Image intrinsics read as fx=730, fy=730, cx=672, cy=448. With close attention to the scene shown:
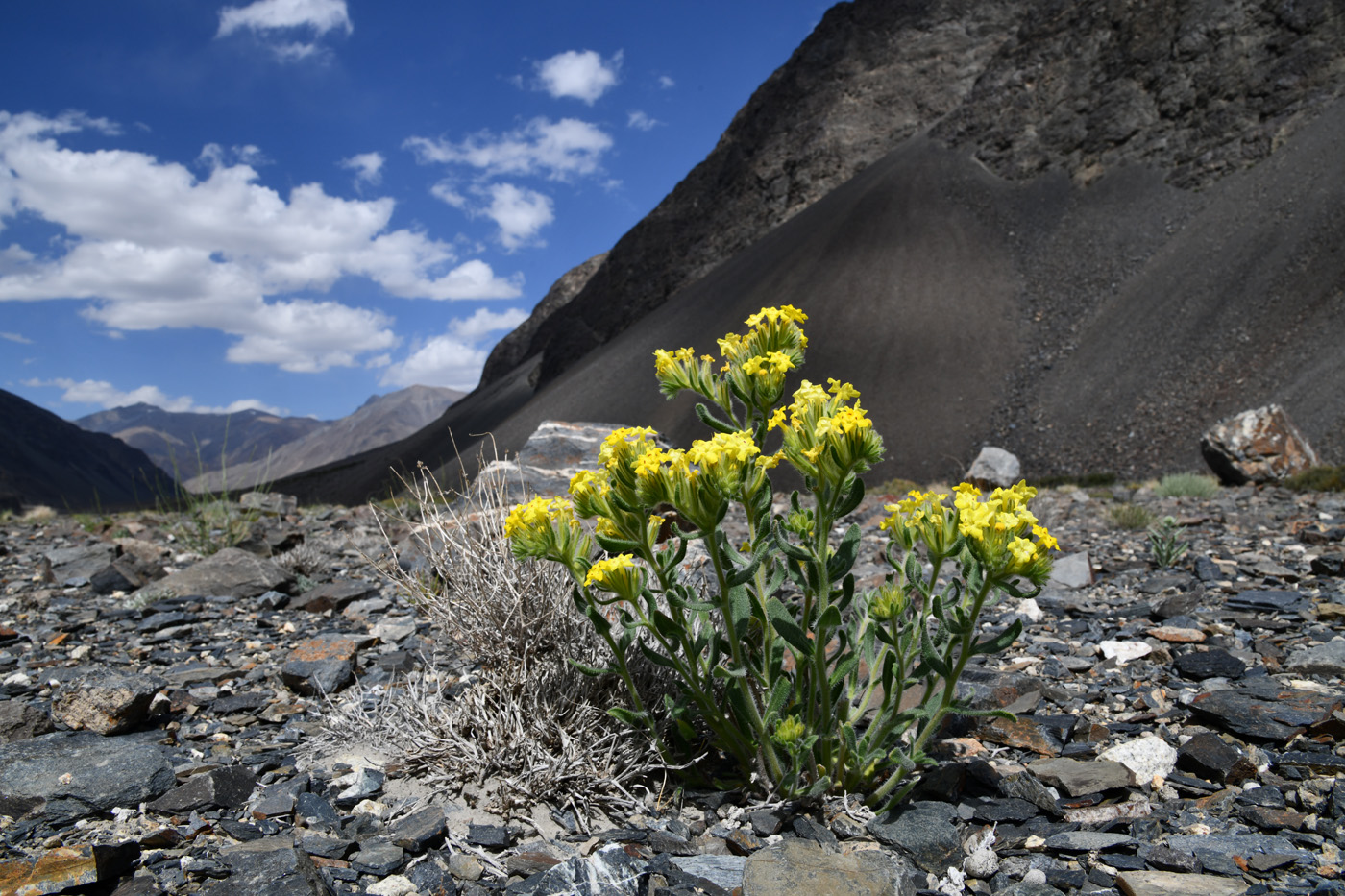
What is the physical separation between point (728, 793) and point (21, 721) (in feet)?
10.0

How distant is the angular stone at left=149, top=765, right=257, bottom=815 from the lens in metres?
2.62

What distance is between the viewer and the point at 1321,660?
3611 millimetres

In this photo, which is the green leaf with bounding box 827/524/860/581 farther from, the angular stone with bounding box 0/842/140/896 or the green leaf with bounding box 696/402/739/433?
the angular stone with bounding box 0/842/140/896

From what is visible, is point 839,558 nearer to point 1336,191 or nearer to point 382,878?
point 382,878

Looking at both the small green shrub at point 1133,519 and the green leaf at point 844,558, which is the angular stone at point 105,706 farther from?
the small green shrub at point 1133,519

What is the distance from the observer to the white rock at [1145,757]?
2.75 metres

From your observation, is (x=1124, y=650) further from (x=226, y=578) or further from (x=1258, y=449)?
(x=1258, y=449)

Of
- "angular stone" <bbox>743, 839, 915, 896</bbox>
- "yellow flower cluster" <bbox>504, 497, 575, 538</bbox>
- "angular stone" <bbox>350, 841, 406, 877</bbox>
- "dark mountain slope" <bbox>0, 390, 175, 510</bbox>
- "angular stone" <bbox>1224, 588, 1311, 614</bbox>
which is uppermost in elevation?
"dark mountain slope" <bbox>0, 390, 175, 510</bbox>

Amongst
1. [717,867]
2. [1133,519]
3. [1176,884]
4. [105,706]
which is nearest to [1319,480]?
[1133,519]

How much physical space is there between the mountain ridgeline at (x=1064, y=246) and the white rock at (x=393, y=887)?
21.6 metres

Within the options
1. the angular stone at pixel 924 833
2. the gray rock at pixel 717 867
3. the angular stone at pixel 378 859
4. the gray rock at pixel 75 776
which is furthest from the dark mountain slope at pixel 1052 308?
the angular stone at pixel 378 859

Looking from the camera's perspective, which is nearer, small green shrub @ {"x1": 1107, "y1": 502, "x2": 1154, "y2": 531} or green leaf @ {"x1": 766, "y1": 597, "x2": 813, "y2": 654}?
green leaf @ {"x1": 766, "y1": 597, "x2": 813, "y2": 654}

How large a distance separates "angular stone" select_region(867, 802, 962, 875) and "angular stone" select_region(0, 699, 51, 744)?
138 inches

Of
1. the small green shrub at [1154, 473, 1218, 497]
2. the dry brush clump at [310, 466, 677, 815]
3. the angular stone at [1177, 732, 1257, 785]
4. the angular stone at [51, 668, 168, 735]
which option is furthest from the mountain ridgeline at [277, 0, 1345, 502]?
the dry brush clump at [310, 466, 677, 815]
